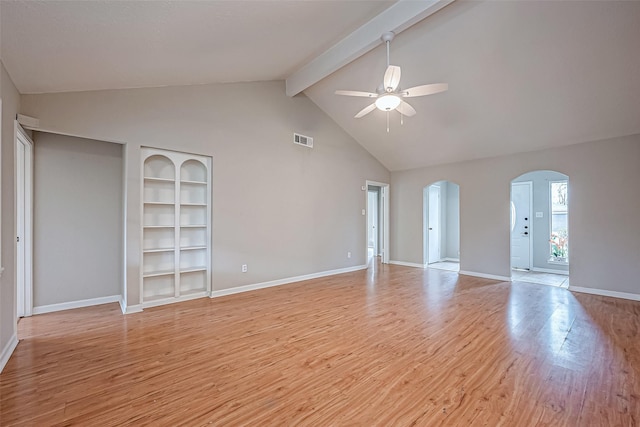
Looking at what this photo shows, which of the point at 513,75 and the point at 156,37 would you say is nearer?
the point at 156,37

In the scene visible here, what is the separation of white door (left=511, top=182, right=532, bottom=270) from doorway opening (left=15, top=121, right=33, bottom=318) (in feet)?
29.3

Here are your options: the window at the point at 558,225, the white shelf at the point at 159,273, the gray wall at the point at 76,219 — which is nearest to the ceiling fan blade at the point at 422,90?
the white shelf at the point at 159,273

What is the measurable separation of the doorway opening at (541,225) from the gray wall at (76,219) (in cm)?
779

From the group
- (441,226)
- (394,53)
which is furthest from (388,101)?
(441,226)

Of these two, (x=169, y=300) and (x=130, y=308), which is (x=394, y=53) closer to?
(x=169, y=300)

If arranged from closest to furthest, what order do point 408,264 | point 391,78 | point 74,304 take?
1. point 391,78
2. point 74,304
3. point 408,264

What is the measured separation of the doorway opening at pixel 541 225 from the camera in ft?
20.7

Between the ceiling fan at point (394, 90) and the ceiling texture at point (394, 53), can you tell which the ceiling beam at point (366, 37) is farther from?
the ceiling fan at point (394, 90)

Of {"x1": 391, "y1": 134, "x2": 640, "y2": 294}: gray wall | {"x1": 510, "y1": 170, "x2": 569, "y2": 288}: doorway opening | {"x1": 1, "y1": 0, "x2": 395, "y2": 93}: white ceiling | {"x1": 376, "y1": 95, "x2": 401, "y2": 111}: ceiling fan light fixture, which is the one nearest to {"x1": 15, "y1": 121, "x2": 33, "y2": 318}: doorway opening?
{"x1": 1, "y1": 0, "x2": 395, "y2": 93}: white ceiling

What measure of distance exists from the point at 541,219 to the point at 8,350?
910 centimetres

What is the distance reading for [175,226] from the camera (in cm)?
403

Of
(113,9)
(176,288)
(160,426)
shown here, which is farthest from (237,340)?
(113,9)

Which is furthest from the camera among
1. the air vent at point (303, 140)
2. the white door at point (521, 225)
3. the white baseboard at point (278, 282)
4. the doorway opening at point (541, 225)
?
the white door at point (521, 225)

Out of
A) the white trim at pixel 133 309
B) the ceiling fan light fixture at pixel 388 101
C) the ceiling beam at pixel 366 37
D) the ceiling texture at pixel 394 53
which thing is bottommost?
the white trim at pixel 133 309
